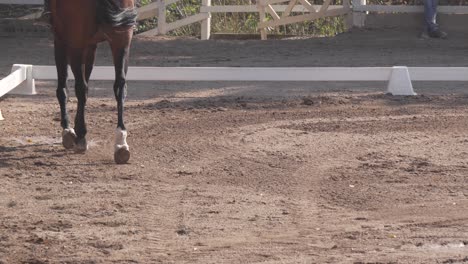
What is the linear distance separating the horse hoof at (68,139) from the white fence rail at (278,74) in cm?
270

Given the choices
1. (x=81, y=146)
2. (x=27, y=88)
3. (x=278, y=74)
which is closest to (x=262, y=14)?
(x=278, y=74)

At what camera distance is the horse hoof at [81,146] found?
9.34m

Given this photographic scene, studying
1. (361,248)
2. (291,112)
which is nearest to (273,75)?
(291,112)

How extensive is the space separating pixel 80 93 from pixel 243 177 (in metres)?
1.91

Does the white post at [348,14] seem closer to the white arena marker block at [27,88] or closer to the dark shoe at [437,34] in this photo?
the dark shoe at [437,34]

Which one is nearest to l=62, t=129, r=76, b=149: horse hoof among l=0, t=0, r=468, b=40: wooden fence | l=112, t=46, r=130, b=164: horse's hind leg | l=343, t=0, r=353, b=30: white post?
l=112, t=46, r=130, b=164: horse's hind leg

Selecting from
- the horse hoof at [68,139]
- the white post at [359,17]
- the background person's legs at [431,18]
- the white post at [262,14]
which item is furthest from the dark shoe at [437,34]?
the horse hoof at [68,139]

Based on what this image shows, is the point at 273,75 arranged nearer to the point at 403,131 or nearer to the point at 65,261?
the point at 403,131

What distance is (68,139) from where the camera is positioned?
9.52 metres

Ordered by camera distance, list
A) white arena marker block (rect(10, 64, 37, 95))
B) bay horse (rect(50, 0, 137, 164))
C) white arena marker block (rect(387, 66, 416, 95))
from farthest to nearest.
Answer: white arena marker block (rect(10, 64, 37, 95)), white arena marker block (rect(387, 66, 416, 95)), bay horse (rect(50, 0, 137, 164))

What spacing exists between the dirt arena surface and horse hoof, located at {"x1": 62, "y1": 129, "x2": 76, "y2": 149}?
0.27 ft

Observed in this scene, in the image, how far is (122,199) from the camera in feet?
25.4

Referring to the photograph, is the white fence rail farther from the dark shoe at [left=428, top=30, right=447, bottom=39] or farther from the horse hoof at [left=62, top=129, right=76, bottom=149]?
the dark shoe at [left=428, top=30, right=447, bottom=39]

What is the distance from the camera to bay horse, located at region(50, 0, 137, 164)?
877 cm
